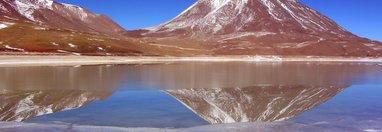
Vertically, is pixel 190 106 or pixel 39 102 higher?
pixel 39 102

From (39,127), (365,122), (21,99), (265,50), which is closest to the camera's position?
(39,127)

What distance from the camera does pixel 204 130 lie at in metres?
13.7

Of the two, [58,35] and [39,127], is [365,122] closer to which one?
[39,127]

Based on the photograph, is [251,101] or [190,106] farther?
[251,101]

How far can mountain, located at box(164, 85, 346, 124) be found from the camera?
16828mm

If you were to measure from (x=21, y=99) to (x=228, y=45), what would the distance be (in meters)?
159

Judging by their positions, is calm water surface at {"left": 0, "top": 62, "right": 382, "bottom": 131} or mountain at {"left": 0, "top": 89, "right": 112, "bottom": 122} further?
mountain at {"left": 0, "top": 89, "right": 112, "bottom": 122}

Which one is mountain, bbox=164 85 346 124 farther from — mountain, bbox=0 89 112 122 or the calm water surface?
mountain, bbox=0 89 112 122

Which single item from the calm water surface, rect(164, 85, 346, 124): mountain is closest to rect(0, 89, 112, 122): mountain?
the calm water surface

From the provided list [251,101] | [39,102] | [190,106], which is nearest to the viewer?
[190,106]

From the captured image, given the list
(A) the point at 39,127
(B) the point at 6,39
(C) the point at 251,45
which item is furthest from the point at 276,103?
(C) the point at 251,45

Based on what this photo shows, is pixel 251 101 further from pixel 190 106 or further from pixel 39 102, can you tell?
pixel 39 102

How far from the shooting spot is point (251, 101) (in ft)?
69.9

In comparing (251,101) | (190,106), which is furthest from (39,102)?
(251,101)
